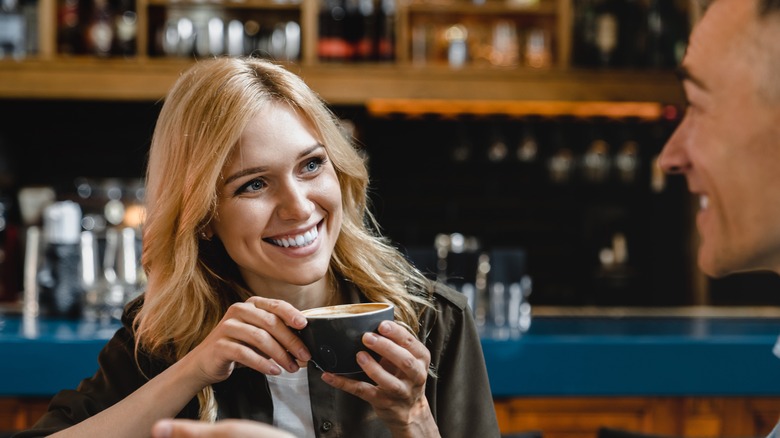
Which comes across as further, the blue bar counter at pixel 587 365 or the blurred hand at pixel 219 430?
the blue bar counter at pixel 587 365

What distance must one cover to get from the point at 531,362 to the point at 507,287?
42 cm

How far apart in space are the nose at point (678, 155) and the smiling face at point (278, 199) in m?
0.67

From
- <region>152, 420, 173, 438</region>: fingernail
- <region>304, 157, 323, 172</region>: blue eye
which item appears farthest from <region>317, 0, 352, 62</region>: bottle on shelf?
<region>152, 420, 173, 438</region>: fingernail

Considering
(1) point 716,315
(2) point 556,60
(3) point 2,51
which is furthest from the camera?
(2) point 556,60

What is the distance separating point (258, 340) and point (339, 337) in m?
0.12

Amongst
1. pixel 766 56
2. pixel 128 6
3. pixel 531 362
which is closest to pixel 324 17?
pixel 128 6

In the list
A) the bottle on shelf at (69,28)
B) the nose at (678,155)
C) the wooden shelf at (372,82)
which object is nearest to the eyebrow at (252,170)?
the nose at (678,155)

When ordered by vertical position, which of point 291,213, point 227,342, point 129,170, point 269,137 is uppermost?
point 269,137

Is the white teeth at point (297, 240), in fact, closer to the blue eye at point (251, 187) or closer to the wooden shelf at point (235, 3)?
the blue eye at point (251, 187)

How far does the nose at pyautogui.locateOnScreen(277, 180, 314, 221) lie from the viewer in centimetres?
133

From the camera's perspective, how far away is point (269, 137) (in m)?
1.36

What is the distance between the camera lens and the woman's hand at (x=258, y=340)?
1.10 metres

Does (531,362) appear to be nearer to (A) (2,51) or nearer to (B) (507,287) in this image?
(B) (507,287)

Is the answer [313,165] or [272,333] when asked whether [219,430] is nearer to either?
[272,333]
